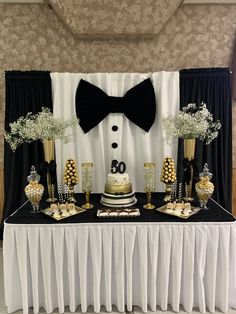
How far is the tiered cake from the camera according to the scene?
7.15ft

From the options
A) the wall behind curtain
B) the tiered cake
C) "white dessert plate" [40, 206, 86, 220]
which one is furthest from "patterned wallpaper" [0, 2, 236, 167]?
"white dessert plate" [40, 206, 86, 220]

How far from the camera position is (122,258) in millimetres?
1906

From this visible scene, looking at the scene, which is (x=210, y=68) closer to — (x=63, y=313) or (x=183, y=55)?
(x=183, y=55)

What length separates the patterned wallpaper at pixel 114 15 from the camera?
2.46 m

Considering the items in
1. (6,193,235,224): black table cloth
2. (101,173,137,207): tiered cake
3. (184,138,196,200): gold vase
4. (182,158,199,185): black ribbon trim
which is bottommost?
(6,193,235,224): black table cloth

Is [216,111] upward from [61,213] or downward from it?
upward

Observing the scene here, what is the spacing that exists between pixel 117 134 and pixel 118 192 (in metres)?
0.68

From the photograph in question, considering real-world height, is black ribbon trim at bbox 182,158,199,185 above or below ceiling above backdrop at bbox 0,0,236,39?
below

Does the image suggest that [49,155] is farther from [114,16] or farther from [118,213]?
[114,16]

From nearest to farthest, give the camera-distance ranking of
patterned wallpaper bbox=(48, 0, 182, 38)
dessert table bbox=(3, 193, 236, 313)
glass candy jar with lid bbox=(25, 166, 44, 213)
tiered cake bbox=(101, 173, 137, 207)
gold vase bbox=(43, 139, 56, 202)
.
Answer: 1. dessert table bbox=(3, 193, 236, 313)
2. glass candy jar with lid bbox=(25, 166, 44, 213)
3. tiered cake bbox=(101, 173, 137, 207)
4. gold vase bbox=(43, 139, 56, 202)
5. patterned wallpaper bbox=(48, 0, 182, 38)

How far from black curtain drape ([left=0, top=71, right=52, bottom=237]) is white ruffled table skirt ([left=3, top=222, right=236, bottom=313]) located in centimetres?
98

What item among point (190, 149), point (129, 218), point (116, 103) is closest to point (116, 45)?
point (116, 103)

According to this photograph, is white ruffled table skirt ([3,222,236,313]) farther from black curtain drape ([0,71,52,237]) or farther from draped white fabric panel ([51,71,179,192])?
black curtain drape ([0,71,52,237])

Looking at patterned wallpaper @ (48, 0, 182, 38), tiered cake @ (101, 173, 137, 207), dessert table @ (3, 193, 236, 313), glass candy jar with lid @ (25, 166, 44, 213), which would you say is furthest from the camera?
patterned wallpaper @ (48, 0, 182, 38)
